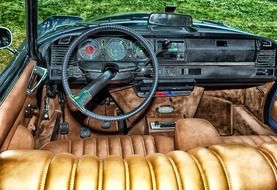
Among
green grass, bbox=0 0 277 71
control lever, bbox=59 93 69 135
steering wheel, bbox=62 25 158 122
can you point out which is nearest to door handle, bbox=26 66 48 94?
steering wheel, bbox=62 25 158 122

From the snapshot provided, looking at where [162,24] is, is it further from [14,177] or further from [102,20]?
[14,177]

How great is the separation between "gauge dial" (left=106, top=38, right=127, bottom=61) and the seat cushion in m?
0.72

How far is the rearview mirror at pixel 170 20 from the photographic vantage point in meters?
3.38

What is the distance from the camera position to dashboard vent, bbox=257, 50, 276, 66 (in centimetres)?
355

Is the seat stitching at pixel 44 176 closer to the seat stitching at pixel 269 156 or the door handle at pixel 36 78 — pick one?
the seat stitching at pixel 269 156

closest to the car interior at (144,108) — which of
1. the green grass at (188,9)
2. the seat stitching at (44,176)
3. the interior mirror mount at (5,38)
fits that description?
the seat stitching at (44,176)

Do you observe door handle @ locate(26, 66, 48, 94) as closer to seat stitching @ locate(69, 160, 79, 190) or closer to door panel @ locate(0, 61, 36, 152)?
door panel @ locate(0, 61, 36, 152)

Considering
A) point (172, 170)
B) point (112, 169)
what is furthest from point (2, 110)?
point (172, 170)

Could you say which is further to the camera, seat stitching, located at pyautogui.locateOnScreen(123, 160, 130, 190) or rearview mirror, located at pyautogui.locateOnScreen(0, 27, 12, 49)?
rearview mirror, located at pyautogui.locateOnScreen(0, 27, 12, 49)

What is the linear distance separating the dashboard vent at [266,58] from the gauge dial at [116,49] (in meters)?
1.25

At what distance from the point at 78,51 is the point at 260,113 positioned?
6.18 feet

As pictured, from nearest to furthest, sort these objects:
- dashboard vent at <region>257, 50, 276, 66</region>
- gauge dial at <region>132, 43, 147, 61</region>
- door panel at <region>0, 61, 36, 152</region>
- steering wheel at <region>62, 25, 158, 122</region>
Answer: door panel at <region>0, 61, 36, 152</region> < steering wheel at <region>62, 25, 158, 122</region> < gauge dial at <region>132, 43, 147, 61</region> < dashboard vent at <region>257, 50, 276, 66</region>

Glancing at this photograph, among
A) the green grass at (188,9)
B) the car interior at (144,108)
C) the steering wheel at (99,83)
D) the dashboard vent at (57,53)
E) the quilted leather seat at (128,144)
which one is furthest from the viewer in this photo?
the green grass at (188,9)

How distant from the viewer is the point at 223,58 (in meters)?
3.53
